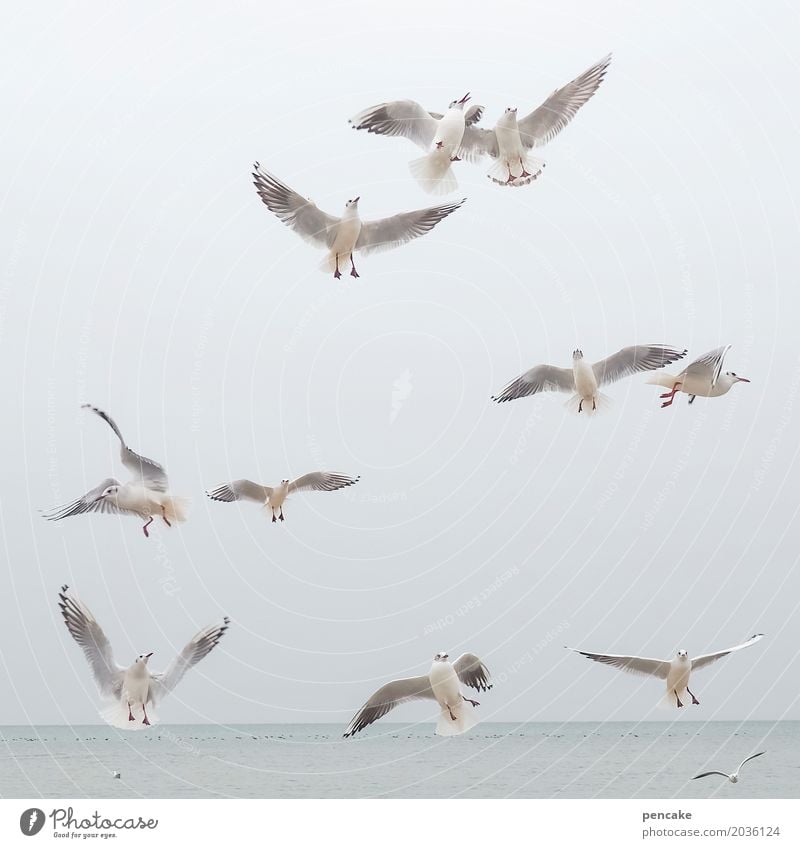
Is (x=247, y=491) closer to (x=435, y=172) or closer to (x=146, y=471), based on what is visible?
(x=146, y=471)

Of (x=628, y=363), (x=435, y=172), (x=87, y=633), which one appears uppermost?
(x=435, y=172)

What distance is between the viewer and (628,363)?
562 centimetres

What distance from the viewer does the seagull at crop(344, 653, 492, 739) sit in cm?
529

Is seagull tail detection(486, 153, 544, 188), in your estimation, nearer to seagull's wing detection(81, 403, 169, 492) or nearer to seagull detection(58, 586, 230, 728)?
seagull's wing detection(81, 403, 169, 492)

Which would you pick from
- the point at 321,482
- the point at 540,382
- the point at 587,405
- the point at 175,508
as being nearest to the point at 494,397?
the point at 540,382

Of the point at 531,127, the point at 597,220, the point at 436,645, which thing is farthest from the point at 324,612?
the point at 531,127

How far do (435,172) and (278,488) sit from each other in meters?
1.55

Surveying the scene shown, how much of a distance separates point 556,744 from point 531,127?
14.1m

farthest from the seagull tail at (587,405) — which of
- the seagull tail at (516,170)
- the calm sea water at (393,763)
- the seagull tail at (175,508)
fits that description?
the calm sea water at (393,763)

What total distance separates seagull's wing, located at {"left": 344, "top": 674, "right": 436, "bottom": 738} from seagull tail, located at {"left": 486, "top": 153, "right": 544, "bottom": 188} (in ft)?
7.15

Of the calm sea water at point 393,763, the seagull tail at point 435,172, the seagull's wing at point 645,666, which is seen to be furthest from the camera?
the calm sea water at point 393,763

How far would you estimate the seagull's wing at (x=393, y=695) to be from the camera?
5.24 meters

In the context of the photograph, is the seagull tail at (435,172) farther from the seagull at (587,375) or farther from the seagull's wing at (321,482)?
the seagull's wing at (321,482)

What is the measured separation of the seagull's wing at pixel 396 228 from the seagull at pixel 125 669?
1.69 m
